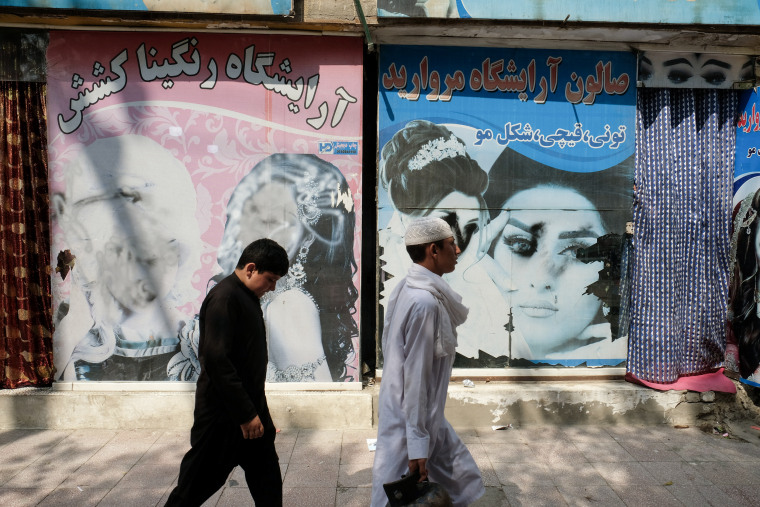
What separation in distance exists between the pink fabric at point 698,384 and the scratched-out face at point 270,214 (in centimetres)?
348

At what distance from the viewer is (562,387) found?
Result: 5336 millimetres

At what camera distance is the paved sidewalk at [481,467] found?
3.94 m

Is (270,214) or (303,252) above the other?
(270,214)

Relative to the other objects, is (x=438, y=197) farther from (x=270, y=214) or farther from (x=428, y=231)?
(x=428, y=231)

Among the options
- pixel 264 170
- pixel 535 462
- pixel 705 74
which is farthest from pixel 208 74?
pixel 705 74

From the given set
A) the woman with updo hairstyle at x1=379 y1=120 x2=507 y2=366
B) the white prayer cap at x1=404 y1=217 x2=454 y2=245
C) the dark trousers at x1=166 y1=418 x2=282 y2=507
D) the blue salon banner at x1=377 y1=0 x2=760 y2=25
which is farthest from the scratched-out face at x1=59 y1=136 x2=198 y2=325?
the white prayer cap at x1=404 y1=217 x2=454 y2=245

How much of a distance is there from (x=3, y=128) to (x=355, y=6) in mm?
3245

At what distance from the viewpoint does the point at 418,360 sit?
268 cm

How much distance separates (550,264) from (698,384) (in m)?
1.74

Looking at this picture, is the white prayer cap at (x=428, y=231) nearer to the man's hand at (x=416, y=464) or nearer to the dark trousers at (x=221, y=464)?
the man's hand at (x=416, y=464)

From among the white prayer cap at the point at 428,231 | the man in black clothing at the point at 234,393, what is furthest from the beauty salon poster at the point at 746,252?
the man in black clothing at the point at 234,393

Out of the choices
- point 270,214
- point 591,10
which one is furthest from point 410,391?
point 591,10

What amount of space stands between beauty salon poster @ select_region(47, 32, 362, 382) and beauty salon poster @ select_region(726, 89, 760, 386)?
11.5 feet

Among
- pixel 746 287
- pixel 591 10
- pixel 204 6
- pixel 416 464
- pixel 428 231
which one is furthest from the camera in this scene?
pixel 746 287
